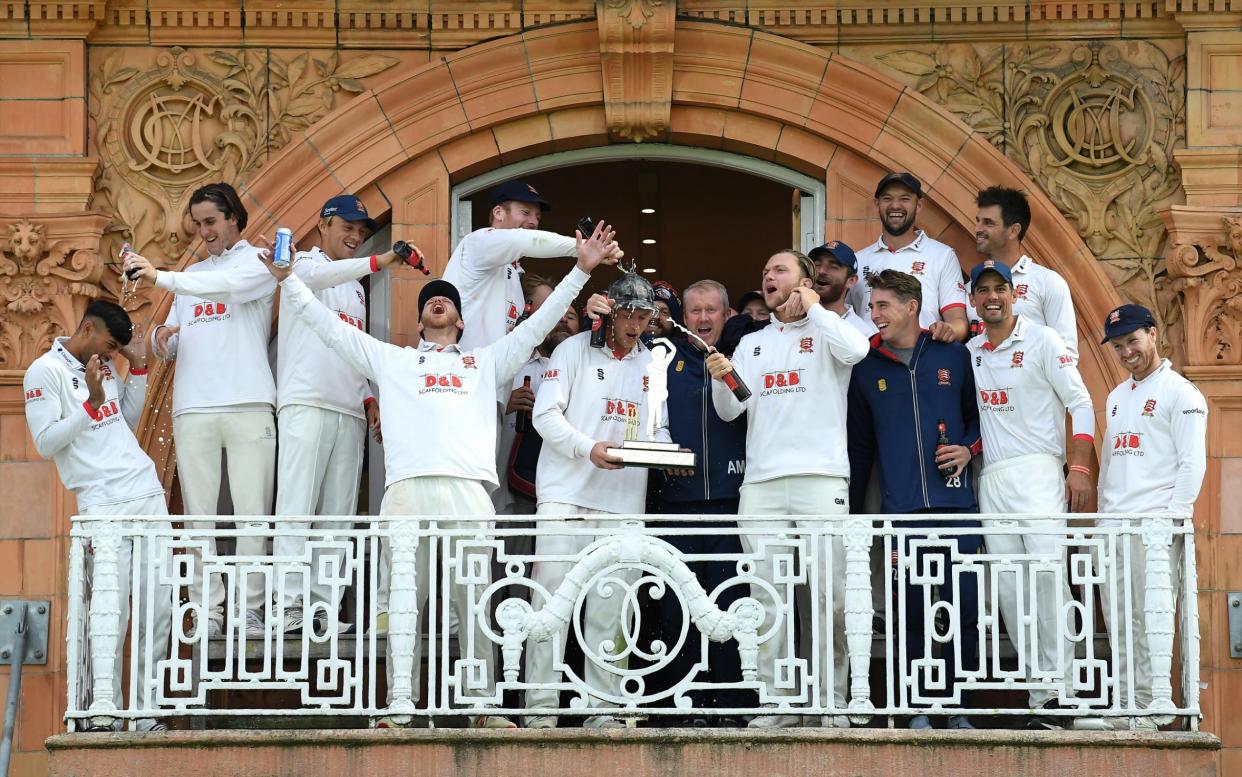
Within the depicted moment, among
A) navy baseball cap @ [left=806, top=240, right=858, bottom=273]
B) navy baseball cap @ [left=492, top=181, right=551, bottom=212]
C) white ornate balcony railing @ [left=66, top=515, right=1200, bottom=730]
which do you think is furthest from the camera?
navy baseball cap @ [left=492, top=181, right=551, bottom=212]

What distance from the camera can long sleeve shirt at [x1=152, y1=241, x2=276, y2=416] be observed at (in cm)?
1184

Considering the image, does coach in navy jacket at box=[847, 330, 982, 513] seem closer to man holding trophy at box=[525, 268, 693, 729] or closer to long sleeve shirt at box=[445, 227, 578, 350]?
man holding trophy at box=[525, 268, 693, 729]

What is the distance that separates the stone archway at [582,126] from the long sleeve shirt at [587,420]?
1.69 meters

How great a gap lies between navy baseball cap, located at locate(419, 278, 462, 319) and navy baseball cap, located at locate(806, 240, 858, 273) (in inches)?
75.6

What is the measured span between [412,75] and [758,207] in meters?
4.37

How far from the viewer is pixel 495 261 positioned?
12.1 m

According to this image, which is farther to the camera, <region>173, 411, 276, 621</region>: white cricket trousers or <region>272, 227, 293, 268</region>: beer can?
<region>173, 411, 276, 621</region>: white cricket trousers

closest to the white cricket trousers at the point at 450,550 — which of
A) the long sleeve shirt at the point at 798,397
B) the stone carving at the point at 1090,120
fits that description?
the long sleeve shirt at the point at 798,397

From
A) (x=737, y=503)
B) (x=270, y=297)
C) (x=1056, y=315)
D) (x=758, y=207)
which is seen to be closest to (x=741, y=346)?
(x=737, y=503)

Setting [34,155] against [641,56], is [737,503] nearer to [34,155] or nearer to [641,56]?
[641,56]

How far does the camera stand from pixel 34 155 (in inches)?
507

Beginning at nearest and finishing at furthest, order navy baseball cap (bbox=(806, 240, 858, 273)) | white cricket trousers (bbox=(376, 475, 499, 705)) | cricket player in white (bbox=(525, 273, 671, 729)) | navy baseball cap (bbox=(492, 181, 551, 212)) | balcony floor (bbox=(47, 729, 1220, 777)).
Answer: balcony floor (bbox=(47, 729, 1220, 777)) → white cricket trousers (bbox=(376, 475, 499, 705)) → cricket player in white (bbox=(525, 273, 671, 729)) → navy baseball cap (bbox=(806, 240, 858, 273)) → navy baseball cap (bbox=(492, 181, 551, 212))

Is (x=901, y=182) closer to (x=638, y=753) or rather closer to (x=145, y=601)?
(x=638, y=753)

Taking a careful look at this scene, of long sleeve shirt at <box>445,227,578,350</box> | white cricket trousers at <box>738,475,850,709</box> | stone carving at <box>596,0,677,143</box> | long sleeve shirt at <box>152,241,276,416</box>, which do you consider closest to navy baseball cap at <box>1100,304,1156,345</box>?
white cricket trousers at <box>738,475,850,709</box>
